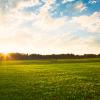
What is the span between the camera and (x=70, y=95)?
2214 cm

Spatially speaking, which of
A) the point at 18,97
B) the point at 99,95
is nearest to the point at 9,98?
the point at 18,97

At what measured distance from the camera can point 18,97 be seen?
21562mm

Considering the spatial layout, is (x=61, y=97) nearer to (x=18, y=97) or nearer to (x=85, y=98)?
(x=85, y=98)

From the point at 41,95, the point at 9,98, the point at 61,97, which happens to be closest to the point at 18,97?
the point at 9,98

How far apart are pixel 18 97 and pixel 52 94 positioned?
10.3 ft

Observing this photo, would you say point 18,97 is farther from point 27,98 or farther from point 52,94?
point 52,94

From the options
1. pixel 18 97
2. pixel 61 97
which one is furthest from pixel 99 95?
pixel 18 97

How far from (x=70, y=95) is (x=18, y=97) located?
4.47 m

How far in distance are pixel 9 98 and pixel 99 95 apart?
7661 millimetres

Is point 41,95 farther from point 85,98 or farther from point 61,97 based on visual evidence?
point 85,98

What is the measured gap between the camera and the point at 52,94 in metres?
22.8

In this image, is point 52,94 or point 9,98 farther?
point 52,94

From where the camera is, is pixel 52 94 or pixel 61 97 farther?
pixel 52 94

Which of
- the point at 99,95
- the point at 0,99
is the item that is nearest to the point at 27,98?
the point at 0,99
